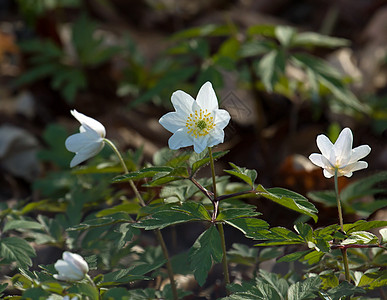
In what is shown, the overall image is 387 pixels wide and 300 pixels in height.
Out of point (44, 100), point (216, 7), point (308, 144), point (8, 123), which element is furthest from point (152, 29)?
point (308, 144)

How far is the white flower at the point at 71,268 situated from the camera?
154 centimetres

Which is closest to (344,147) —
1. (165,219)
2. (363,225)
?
(363,225)

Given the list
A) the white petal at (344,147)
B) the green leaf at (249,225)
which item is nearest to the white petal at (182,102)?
the green leaf at (249,225)

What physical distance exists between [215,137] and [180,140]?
0.14 metres

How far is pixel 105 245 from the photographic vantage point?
2.22 meters

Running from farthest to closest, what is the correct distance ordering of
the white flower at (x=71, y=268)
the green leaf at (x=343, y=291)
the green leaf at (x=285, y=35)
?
the green leaf at (x=285, y=35) < the green leaf at (x=343, y=291) < the white flower at (x=71, y=268)

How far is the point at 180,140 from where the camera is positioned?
1814 millimetres

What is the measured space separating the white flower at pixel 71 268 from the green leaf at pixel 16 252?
397 millimetres

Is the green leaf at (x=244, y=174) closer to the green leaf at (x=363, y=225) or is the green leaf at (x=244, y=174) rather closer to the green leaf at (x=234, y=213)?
the green leaf at (x=234, y=213)

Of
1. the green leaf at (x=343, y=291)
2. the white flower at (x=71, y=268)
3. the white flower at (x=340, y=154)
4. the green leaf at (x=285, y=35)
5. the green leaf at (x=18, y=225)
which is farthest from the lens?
the green leaf at (x=285, y=35)

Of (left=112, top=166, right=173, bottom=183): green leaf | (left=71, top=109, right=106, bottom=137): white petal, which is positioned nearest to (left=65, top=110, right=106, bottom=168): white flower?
→ (left=71, top=109, right=106, bottom=137): white petal

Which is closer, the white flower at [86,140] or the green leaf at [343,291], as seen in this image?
the green leaf at [343,291]

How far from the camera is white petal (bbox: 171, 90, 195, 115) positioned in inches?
71.6

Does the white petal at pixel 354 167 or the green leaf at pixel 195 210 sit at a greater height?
the white petal at pixel 354 167
